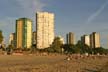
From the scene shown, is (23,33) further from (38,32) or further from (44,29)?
(44,29)

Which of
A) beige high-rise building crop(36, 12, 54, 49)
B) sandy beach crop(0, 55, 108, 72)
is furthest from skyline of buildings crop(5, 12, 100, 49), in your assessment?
sandy beach crop(0, 55, 108, 72)

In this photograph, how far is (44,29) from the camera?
156 metres

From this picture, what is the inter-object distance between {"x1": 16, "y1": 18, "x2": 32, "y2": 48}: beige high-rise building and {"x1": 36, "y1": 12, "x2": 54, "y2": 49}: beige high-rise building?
5.26 m

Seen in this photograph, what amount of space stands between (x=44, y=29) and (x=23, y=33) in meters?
14.6

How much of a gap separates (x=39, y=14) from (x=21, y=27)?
20.0 meters

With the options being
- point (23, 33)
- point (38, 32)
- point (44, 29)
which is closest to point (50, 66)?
point (23, 33)

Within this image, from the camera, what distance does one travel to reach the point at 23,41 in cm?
→ 14600

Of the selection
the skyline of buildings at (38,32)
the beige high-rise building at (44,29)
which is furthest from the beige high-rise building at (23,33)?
the beige high-rise building at (44,29)

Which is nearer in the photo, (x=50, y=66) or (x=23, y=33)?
(x=50, y=66)

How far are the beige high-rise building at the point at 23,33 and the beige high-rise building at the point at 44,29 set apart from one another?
17.3 feet

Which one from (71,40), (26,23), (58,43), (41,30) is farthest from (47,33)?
(71,40)

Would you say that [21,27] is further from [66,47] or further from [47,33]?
[66,47]

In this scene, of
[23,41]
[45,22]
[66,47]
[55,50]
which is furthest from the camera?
[45,22]

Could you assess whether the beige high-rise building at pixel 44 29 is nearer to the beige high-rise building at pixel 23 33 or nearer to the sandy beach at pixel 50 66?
the beige high-rise building at pixel 23 33
